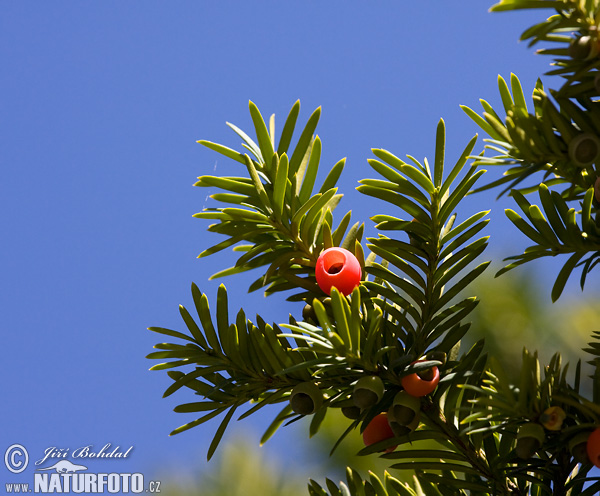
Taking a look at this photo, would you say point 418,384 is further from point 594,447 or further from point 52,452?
point 52,452

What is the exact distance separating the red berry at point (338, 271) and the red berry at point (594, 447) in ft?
1.05

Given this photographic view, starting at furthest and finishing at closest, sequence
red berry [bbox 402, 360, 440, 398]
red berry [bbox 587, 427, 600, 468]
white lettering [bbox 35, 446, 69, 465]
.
A: white lettering [bbox 35, 446, 69, 465]
red berry [bbox 402, 360, 440, 398]
red berry [bbox 587, 427, 600, 468]

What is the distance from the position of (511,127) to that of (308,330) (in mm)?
313

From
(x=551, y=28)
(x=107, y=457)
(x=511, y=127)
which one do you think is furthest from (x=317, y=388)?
(x=107, y=457)

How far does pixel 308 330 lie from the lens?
0.82 m

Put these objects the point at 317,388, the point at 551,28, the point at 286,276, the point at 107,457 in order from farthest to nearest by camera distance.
→ the point at 107,457 → the point at 286,276 → the point at 317,388 → the point at 551,28

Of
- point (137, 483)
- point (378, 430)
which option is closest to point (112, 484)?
point (137, 483)

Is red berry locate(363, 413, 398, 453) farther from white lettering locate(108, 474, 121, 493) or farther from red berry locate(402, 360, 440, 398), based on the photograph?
white lettering locate(108, 474, 121, 493)

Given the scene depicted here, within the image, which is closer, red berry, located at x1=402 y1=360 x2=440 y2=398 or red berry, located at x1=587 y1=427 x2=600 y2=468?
red berry, located at x1=587 y1=427 x2=600 y2=468

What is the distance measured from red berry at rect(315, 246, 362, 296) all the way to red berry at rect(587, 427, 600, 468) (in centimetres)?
32

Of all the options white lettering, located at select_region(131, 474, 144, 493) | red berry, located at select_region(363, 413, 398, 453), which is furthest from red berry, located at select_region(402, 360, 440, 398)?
white lettering, located at select_region(131, 474, 144, 493)

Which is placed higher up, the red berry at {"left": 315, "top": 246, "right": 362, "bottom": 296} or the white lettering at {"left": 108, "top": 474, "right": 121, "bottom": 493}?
the red berry at {"left": 315, "top": 246, "right": 362, "bottom": 296}

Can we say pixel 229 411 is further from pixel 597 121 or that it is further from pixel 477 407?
pixel 597 121

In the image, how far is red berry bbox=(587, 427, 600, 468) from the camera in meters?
0.74
